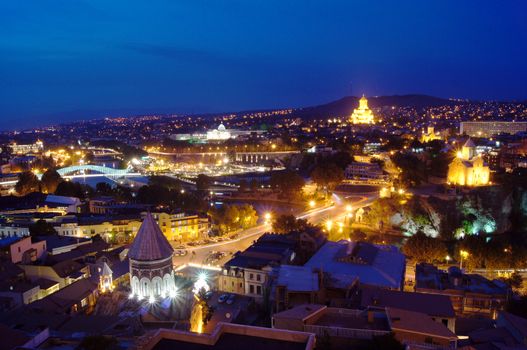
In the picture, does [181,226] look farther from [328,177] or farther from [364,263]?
[328,177]

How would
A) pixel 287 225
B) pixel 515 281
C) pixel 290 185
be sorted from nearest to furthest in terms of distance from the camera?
pixel 515 281 < pixel 287 225 < pixel 290 185

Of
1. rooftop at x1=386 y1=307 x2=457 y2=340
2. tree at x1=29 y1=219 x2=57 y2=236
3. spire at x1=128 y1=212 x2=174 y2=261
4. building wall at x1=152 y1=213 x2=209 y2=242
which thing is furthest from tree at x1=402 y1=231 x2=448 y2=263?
tree at x1=29 y1=219 x2=57 y2=236

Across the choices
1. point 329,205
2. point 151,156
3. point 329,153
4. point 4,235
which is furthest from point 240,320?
point 151,156

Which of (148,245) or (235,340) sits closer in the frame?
(235,340)

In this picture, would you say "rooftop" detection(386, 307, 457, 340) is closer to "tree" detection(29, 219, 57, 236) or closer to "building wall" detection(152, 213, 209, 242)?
"building wall" detection(152, 213, 209, 242)

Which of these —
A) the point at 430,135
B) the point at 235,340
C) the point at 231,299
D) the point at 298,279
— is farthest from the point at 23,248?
the point at 430,135

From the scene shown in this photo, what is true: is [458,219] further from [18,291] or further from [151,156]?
[151,156]
